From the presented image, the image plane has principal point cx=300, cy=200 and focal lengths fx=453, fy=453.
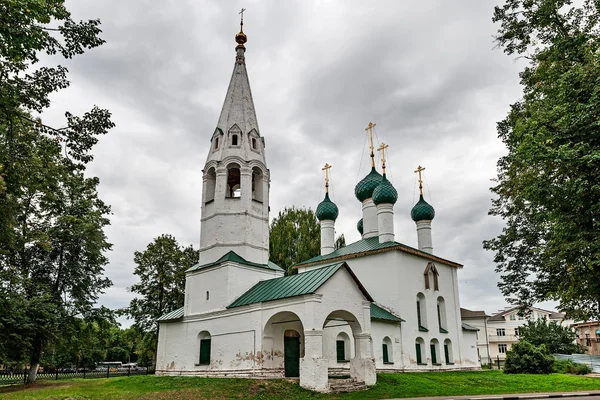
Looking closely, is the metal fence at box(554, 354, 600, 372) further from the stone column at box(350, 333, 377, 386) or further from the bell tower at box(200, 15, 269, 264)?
the bell tower at box(200, 15, 269, 264)

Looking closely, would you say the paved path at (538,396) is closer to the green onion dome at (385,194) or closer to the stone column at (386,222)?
the stone column at (386,222)

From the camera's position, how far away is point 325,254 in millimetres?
26406

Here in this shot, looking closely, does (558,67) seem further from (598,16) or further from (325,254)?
(325,254)

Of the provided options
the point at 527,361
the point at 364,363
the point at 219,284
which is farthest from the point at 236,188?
the point at 527,361

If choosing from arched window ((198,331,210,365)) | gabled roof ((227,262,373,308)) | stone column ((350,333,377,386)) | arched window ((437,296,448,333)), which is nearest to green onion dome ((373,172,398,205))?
arched window ((437,296,448,333))

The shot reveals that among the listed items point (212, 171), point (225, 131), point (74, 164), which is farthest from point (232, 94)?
point (74, 164)

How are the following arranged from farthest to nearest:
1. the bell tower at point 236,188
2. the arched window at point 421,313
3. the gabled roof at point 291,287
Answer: the arched window at point 421,313, the bell tower at point 236,188, the gabled roof at point 291,287

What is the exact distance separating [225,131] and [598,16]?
13.9 m

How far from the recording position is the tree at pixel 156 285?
28594mm

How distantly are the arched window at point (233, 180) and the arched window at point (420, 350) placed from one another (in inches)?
441

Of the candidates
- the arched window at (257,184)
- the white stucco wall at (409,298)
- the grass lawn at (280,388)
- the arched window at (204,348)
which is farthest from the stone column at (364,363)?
the arched window at (257,184)

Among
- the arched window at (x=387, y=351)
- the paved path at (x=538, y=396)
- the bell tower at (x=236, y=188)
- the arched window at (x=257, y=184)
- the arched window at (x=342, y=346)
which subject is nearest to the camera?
the paved path at (x=538, y=396)

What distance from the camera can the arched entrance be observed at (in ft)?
51.4

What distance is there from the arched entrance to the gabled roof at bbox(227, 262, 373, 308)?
2.54 ft
